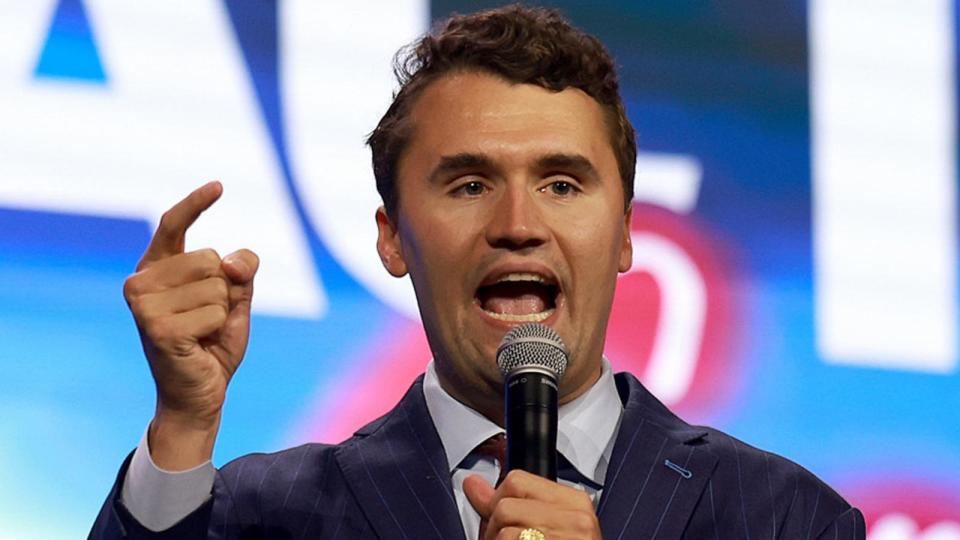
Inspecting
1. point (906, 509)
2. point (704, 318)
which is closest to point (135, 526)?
point (704, 318)

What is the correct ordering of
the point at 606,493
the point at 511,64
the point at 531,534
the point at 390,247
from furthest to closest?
the point at 390,247
the point at 511,64
the point at 606,493
the point at 531,534

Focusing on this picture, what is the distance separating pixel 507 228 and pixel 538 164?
14 centimetres

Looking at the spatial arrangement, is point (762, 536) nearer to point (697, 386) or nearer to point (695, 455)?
point (695, 455)

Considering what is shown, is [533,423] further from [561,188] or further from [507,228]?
[561,188]

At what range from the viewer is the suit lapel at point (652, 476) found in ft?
7.32

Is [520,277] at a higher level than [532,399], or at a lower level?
higher

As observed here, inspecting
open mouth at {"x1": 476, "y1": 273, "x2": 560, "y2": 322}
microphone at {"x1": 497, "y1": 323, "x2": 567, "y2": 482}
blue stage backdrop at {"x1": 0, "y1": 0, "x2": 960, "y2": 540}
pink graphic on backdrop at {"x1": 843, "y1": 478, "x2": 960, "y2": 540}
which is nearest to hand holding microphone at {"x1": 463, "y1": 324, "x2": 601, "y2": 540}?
microphone at {"x1": 497, "y1": 323, "x2": 567, "y2": 482}

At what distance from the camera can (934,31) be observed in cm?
377

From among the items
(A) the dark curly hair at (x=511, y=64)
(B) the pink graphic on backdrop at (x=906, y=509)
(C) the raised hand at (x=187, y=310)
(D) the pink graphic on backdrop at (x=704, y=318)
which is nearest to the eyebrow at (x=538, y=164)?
(A) the dark curly hair at (x=511, y=64)

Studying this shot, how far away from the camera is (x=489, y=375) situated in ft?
7.72

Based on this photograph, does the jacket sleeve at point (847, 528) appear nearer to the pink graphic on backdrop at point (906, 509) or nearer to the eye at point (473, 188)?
the eye at point (473, 188)

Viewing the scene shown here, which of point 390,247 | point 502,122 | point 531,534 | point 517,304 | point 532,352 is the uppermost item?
point 502,122

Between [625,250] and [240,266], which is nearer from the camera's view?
[240,266]

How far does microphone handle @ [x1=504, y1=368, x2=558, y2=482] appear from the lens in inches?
68.4
